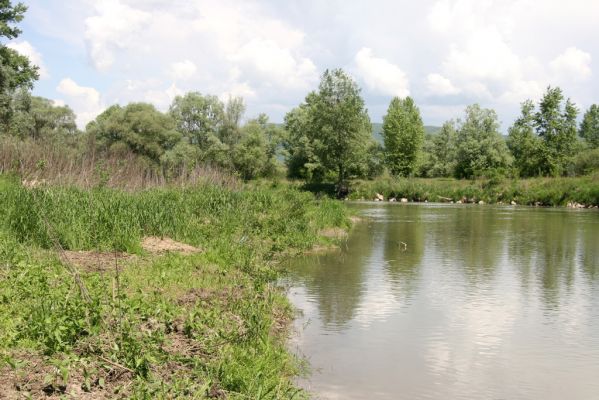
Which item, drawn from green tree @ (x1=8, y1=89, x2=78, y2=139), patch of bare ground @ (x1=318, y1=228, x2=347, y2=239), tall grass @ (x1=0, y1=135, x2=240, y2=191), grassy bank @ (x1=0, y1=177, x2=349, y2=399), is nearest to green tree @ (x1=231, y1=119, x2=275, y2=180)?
green tree @ (x1=8, y1=89, x2=78, y2=139)

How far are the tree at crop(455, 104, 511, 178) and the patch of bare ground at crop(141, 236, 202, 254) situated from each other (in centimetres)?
5458

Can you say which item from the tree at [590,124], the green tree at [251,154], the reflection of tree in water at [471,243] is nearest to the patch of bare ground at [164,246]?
the reflection of tree in water at [471,243]

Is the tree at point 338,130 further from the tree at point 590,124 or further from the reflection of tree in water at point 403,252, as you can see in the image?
the tree at point 590,124

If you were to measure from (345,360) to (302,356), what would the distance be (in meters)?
0.66

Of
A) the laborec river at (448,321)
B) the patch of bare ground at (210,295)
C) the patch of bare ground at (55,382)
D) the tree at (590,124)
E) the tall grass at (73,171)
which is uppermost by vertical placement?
the tree at (590,124)

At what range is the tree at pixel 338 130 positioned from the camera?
60500mm

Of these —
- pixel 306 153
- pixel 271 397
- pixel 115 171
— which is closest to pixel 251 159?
pixel 306 153

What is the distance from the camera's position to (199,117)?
220ft

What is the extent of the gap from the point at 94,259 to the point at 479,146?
6389 centimetres

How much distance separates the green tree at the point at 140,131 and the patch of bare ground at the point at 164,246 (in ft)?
157

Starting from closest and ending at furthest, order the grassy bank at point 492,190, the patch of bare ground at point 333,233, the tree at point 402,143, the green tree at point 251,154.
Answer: the patch of bare ground at point 333,233 < the grassy bank at point 492,190 < the green tree at point 251,154 < the tree at point 402,143

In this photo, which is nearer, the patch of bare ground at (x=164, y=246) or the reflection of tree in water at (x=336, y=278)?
the reflection of tree in water at (x=336, y=278)

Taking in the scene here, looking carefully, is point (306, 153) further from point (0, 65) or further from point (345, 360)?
point (345, 360)

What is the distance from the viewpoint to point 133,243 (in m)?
13.8
